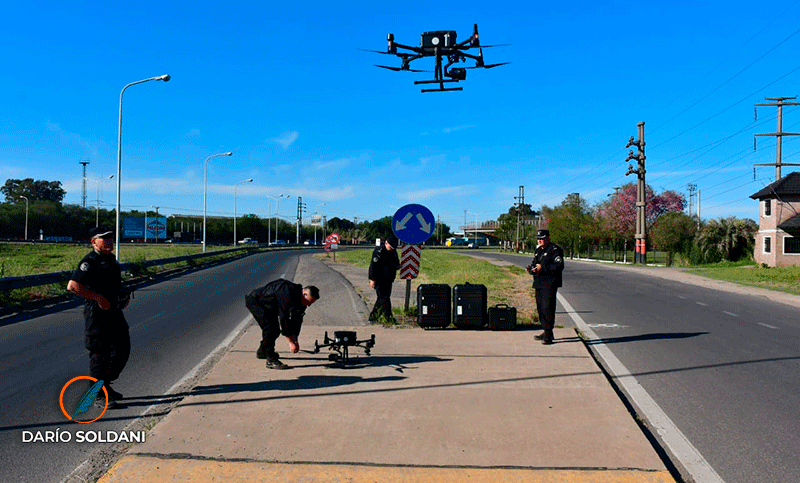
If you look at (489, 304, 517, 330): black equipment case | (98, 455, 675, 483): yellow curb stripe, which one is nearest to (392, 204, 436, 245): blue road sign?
(489, 304, 517, 330): black equipment case

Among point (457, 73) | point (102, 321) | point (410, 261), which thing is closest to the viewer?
point (102, 321)

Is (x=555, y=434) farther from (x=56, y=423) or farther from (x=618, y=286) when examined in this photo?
(x=618, y=286)

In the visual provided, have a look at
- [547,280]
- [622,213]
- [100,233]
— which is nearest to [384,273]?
[547,280]

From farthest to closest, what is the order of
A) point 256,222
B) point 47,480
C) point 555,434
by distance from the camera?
point 256,222 → point 555,434 → point 47,480

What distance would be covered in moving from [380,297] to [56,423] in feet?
21.4

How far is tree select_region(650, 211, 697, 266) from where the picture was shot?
166ft

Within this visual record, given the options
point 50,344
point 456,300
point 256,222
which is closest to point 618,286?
point 456,300

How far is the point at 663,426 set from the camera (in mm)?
5539

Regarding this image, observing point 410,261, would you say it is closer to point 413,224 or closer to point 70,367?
point 413,224

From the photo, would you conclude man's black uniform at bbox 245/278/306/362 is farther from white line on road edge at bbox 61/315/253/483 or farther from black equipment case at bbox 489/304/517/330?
black equipment case at bbox 489/304/517/330

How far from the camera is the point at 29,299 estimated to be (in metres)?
15.7

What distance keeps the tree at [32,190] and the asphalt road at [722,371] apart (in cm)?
14453

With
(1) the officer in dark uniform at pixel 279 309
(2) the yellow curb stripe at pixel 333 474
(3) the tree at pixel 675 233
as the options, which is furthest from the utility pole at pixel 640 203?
(2) the yellow curb stripe at pixel 333 474

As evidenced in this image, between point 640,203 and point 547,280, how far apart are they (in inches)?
1662
